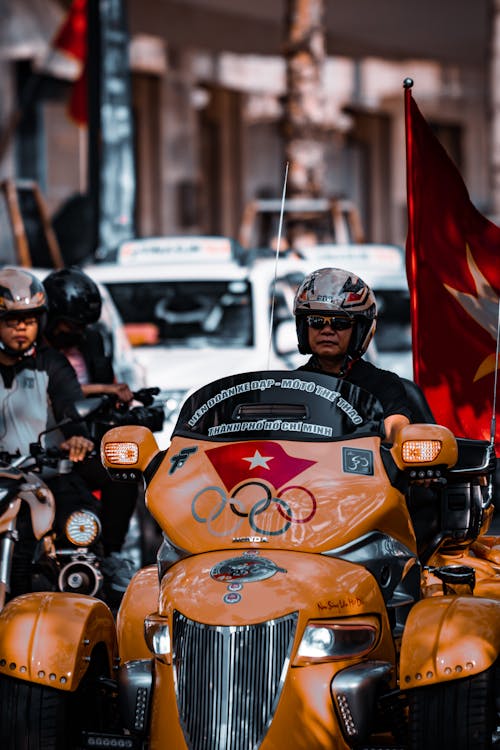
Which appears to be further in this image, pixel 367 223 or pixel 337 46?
pixel 367 223

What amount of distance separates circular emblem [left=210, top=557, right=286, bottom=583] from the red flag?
1.19 feet

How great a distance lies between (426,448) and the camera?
6145mm

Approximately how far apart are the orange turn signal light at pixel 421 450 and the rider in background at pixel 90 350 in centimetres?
325

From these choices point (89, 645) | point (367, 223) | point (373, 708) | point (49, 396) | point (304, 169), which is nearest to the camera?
point (373, 708)

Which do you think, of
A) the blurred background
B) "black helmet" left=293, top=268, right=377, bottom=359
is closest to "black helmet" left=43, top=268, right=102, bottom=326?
"black helmet" left=293, top=268, right=377, bottom=359

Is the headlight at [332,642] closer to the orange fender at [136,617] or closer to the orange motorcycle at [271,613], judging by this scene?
the orange motorcycle at [271,613]

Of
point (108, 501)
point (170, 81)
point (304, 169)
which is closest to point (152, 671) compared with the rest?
point (108, 501)

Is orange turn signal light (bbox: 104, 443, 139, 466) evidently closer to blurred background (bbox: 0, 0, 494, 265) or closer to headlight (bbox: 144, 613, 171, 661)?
headlight (bbox: 144, 613, 171, 661)

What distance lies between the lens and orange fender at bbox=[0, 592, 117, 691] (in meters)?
5.98

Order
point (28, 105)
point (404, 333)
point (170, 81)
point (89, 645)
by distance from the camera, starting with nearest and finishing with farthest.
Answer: point (89, 645) < point (404, 333) < point (28, 105) < point (170, 81)

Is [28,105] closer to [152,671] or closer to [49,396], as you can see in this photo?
[49,396]

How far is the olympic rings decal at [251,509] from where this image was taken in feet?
19.6

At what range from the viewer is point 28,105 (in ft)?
91.6

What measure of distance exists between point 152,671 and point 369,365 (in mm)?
2084
